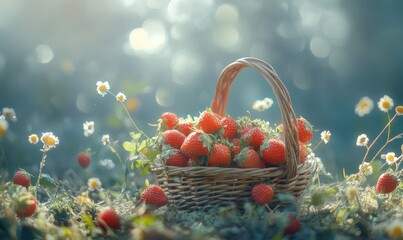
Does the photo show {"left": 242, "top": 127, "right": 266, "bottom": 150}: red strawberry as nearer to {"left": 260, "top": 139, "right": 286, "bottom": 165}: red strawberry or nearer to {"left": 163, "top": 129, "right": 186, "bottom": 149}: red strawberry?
{"left": 260, "top": 139, "right": 286, "bottom": 165}: red strawberry

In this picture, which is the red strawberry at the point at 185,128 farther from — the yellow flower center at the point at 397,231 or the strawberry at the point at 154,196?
the yellow flower center at the point at 397,231

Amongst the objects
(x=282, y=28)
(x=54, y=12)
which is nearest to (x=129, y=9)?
(x=54, y=12)

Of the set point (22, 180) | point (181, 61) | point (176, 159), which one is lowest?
point (22, 180)

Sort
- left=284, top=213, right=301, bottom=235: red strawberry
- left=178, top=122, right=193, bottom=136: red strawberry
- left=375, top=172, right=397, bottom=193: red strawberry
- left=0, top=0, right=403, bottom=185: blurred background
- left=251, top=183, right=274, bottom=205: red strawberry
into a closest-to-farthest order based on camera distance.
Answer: left=284, top=213, right=301, bottom=235: red strawberry
left=251, top=183, right=274, bottom=205: red strawberry
left=375, top=172, right=397, bottom=193: red strawberry
left=178, top=122, right=193, bottom=136: red strawberry
left=0, top=0, right=403, bottom=185: blurred background

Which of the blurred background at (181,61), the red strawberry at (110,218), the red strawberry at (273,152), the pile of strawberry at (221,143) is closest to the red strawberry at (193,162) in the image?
the pile of strawberry at (221,143)

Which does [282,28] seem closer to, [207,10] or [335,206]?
[207,10]

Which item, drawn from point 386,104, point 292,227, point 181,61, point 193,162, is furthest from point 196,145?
point 181,61

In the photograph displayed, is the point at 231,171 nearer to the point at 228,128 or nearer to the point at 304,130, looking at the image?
the point at 228,128

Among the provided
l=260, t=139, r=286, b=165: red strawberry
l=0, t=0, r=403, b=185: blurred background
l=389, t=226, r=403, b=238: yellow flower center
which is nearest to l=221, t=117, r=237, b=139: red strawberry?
l=260, t=139, r=286, b=165: red strawberry
